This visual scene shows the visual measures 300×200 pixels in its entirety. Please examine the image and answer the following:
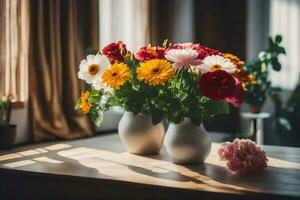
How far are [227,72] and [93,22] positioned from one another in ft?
5.16

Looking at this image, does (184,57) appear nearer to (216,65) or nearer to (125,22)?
(216,65)

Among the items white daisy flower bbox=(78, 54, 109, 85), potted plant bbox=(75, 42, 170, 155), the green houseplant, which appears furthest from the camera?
the green houseplant

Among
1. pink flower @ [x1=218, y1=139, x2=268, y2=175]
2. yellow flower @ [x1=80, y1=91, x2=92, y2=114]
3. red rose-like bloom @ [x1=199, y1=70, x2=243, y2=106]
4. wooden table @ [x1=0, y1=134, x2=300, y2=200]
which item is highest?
red rose-like bloom @ [x1=199, y1=70, x2=243, y2=106]

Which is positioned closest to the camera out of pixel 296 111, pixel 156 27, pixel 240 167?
pixel 240 167

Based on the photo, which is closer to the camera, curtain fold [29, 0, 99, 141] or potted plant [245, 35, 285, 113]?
curtain fold [29, 0, 99, 141]

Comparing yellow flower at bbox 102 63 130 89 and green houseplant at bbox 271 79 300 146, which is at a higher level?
yellow flower at bbox 102 63 130 89

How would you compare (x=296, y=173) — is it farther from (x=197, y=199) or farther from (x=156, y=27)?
(x=156, y=27)

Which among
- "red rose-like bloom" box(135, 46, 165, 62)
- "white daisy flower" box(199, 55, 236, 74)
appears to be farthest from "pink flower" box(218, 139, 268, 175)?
"red rose-like bloom" box(135, 46, 165, 62)

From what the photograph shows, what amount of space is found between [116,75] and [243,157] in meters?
0.52

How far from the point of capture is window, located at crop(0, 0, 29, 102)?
2.52 m

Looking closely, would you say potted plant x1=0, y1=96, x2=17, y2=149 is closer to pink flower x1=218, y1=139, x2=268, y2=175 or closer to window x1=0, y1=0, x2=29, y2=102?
window x1=0, y1=0, x2=29, y2=102

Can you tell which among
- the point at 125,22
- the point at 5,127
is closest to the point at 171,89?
the point at 5,127

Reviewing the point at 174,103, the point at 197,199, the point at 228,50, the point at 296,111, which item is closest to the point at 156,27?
the point at 228,50

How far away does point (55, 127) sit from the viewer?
2775mm
